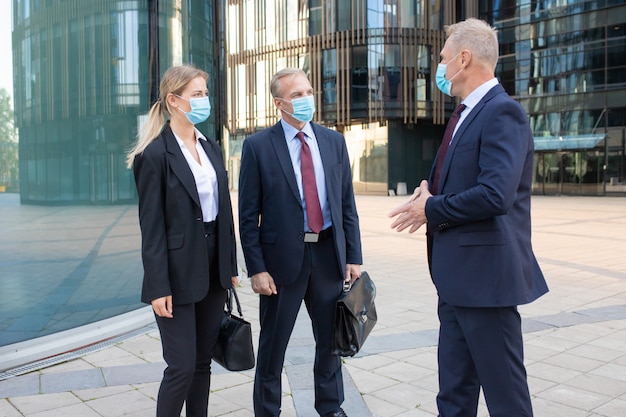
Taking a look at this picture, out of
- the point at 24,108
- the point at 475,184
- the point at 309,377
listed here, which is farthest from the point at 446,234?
the point at 24,108

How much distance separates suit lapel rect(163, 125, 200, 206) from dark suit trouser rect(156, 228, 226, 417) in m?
0.26

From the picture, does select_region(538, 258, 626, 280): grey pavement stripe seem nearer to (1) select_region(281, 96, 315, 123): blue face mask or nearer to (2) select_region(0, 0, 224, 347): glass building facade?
(2) select_region(0, 0, 224, 347): glass building facade

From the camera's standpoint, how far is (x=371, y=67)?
34.9m

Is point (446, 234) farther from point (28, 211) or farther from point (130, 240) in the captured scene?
point (130, 240)

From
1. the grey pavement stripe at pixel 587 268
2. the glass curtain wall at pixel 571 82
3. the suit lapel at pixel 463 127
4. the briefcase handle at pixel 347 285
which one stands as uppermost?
the glass curtain wall at pixel 571 82

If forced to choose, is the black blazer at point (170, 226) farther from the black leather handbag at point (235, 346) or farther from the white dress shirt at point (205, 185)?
the black leather handbag at point (235, 346)

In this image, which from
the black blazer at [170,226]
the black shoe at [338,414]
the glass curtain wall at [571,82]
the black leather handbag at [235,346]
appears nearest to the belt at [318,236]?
the black leather handbag at [235,346]

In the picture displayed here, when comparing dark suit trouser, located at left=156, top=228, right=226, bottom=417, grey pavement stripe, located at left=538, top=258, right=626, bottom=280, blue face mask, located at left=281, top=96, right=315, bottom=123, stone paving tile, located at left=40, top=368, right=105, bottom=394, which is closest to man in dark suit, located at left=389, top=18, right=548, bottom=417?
blue face mask, located at left=281, top=96, right=315, bottom=123

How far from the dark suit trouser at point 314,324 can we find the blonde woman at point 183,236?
34 centimetres

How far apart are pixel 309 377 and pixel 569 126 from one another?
102ft

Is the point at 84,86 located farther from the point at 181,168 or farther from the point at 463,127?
the point at 463,127

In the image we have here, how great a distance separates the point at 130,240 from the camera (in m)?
5.93

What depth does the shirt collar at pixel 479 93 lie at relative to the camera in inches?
102

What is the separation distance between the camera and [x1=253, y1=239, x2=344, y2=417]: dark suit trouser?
3.31 meters
